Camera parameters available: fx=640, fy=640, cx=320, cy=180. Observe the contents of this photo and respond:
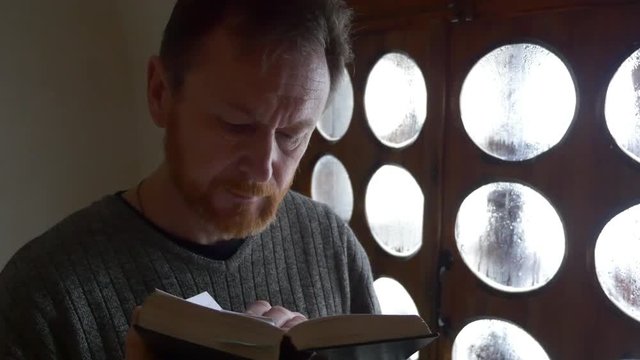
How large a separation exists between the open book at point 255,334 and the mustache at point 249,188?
24 cm

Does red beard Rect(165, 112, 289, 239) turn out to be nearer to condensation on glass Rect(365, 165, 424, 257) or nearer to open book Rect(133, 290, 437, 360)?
open book Rect(133, 290, 437, 360)

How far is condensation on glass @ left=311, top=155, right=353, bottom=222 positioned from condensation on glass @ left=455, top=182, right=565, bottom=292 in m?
0.38

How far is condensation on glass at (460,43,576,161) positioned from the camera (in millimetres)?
1185

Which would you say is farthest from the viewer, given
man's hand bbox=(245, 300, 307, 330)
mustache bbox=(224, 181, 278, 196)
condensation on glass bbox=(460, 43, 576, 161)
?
condensation on glass bbox=(460, 43, 576, 161)

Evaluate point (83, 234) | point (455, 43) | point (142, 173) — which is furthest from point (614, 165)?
point (142, 173)

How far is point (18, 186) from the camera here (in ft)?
6.38

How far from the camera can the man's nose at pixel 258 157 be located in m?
0.84

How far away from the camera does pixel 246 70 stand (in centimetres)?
82

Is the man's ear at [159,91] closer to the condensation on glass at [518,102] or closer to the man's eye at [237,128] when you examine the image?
the man's eye at [237,128]

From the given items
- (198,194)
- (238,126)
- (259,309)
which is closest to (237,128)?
(238,126)

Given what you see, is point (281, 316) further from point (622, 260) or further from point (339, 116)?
point (339, 116)

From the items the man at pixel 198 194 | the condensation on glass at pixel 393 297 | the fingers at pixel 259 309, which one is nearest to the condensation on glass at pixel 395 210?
the condensation on glass at pixel 393 297

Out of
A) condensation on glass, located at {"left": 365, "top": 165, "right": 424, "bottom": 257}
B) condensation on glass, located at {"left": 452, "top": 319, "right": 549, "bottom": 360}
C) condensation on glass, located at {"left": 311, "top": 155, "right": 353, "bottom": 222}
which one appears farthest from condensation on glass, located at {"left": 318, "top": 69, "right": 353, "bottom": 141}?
condensation on glass, located at {"left": 452, "top": 319, "right": 549, "bottom": 360}

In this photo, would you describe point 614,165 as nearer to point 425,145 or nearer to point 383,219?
point 425,145
